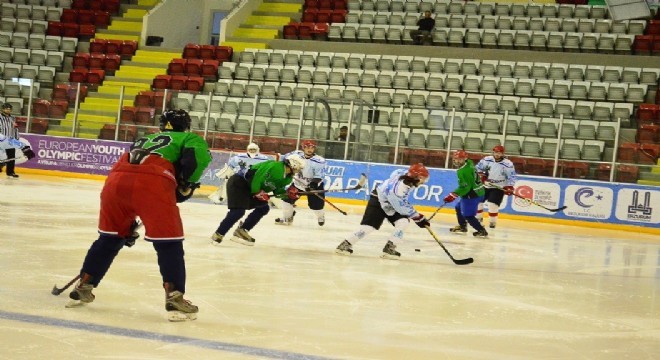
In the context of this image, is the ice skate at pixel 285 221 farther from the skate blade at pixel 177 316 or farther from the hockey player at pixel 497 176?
the skate blade at pixel 177 316

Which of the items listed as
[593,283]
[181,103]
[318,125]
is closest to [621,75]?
[318,125]

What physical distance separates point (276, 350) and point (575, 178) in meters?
13.6

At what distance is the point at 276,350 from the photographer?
399 centimetres

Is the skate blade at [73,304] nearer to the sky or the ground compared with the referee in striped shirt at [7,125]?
nearer to the ground

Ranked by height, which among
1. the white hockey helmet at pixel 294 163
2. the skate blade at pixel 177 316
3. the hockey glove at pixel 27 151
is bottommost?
the skate blade at pixel 177 316

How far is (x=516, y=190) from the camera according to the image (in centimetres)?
1722

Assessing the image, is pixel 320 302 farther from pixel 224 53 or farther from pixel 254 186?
pixel 224 53

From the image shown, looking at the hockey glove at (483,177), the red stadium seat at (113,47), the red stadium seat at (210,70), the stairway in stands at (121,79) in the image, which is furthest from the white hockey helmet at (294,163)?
the red stadium seat at (113,47)

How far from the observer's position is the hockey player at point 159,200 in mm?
4527

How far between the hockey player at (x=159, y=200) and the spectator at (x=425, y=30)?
18134mm

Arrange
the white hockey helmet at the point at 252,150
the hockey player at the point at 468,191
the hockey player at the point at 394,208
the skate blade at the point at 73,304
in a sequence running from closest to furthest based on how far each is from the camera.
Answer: the skate blade at the point at 73,304
the hockey player at the point at 394,208
the hockey player at the point at 468,191
the white hockey helmet at the point at 252,150

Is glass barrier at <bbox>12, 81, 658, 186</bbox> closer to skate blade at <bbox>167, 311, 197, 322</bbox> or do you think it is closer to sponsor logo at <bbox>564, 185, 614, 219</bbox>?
sponsor logo at <bbox>564, 185, 614, 219</bbox>

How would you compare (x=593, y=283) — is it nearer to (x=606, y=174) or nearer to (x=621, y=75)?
(x=606, y=174)

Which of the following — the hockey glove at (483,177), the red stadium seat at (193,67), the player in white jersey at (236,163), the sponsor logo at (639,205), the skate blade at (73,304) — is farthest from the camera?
the red stadium seat at (193,67)
